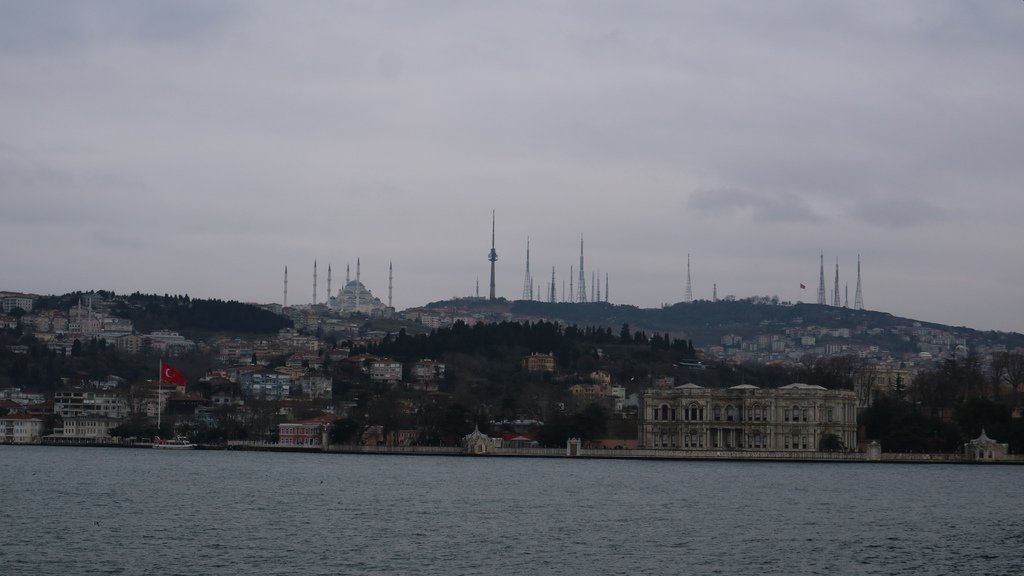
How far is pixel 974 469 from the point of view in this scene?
74375 millimetres

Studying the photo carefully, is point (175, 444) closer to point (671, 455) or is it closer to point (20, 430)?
point (20, 430)

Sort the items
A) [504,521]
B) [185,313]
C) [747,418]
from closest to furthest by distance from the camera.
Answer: [504,521]
[747,418]
[185,313]

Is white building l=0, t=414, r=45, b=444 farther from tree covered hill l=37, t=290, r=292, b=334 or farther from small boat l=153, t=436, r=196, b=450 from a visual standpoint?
tree covered hill l=37, t=290, r=292, b=334

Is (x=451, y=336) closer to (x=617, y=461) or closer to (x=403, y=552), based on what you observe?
(x=617, y=461)

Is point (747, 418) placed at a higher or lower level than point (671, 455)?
higher

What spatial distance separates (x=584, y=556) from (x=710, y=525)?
314 inches

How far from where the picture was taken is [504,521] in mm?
43938

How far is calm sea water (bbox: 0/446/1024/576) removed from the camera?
3491 centimetres

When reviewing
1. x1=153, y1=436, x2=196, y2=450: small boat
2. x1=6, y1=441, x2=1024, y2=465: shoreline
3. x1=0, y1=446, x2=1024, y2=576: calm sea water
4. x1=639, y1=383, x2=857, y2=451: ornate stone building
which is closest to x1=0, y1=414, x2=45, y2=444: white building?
x1=153, y1=436, x2=196, y2=450: small boat

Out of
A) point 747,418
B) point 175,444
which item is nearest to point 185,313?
point 175,444

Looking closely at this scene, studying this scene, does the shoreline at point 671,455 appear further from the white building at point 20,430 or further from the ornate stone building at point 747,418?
the white building at point 20,430

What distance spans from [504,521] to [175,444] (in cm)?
6037

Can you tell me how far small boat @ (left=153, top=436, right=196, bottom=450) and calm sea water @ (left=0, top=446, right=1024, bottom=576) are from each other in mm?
28995

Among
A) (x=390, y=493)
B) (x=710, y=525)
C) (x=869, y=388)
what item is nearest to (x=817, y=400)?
(x=869, y=388)
